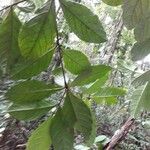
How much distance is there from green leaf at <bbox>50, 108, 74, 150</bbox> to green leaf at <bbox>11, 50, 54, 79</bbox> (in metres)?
0.06

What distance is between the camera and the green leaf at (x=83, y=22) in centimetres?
41

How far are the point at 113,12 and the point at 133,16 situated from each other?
228 centimetres

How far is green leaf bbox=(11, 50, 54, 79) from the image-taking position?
0.42 m

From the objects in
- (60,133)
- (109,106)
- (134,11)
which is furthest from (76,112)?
(109,106)

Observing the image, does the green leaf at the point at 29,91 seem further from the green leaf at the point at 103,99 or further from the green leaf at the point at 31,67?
the green leaf at the point at 103,99

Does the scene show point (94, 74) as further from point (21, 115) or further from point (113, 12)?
point (113, 12)

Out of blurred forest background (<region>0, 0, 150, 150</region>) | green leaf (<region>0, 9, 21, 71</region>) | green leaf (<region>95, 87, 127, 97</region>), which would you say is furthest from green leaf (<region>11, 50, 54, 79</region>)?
blurred forest background (<region>0, 0, 150, 150</region>)

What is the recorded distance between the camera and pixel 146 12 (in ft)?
1.42

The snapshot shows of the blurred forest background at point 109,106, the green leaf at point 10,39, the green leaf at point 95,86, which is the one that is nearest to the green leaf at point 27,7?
the green leaf at point 10,39

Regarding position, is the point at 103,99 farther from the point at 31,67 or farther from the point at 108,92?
the point at 31,67

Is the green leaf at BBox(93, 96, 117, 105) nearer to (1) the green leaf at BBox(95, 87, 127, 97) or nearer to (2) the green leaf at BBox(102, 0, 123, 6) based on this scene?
(1) the green leaf at BBox(95, 87, 127, 97)

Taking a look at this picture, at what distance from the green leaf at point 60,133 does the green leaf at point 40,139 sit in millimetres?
21

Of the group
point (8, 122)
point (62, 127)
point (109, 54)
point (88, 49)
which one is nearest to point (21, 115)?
point (62, 127)

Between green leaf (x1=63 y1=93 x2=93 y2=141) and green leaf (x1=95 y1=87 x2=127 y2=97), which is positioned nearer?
green leaf (x1=63 y1=93 x2=93 y2=141)
